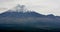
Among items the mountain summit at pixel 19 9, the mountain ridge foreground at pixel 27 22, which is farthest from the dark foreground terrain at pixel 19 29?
the mountain summit at pixel 19 9

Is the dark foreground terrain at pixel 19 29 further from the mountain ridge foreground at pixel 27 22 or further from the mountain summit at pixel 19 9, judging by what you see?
the mountain summit at pixel 19 9

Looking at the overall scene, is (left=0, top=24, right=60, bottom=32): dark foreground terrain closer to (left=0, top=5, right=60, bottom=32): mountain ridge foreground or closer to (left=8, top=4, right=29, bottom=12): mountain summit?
(left=0, top=5, right=60, bottom=32): mountain ridge foreground

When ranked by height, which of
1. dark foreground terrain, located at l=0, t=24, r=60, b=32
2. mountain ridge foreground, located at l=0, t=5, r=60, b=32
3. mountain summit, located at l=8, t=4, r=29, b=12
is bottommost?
dark foreground terrain, located at l=0, t=24, r=60, b=32

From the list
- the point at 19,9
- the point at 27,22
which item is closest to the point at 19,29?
the point at 27,22

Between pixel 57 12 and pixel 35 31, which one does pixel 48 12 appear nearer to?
pixel 57 12

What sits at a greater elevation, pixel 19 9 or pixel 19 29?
pixel 19 9

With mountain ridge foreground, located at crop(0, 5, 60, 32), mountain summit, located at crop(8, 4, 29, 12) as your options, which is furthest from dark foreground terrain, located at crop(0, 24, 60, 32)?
mountain summit, located at crop(8, 4, 29, 12)

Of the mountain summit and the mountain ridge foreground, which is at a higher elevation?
the mountain summit

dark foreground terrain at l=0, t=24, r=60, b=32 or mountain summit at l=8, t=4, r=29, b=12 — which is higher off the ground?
mountain summit at l=8, t=4, r=29, b=12

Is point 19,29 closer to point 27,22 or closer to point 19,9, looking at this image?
point 27,22
